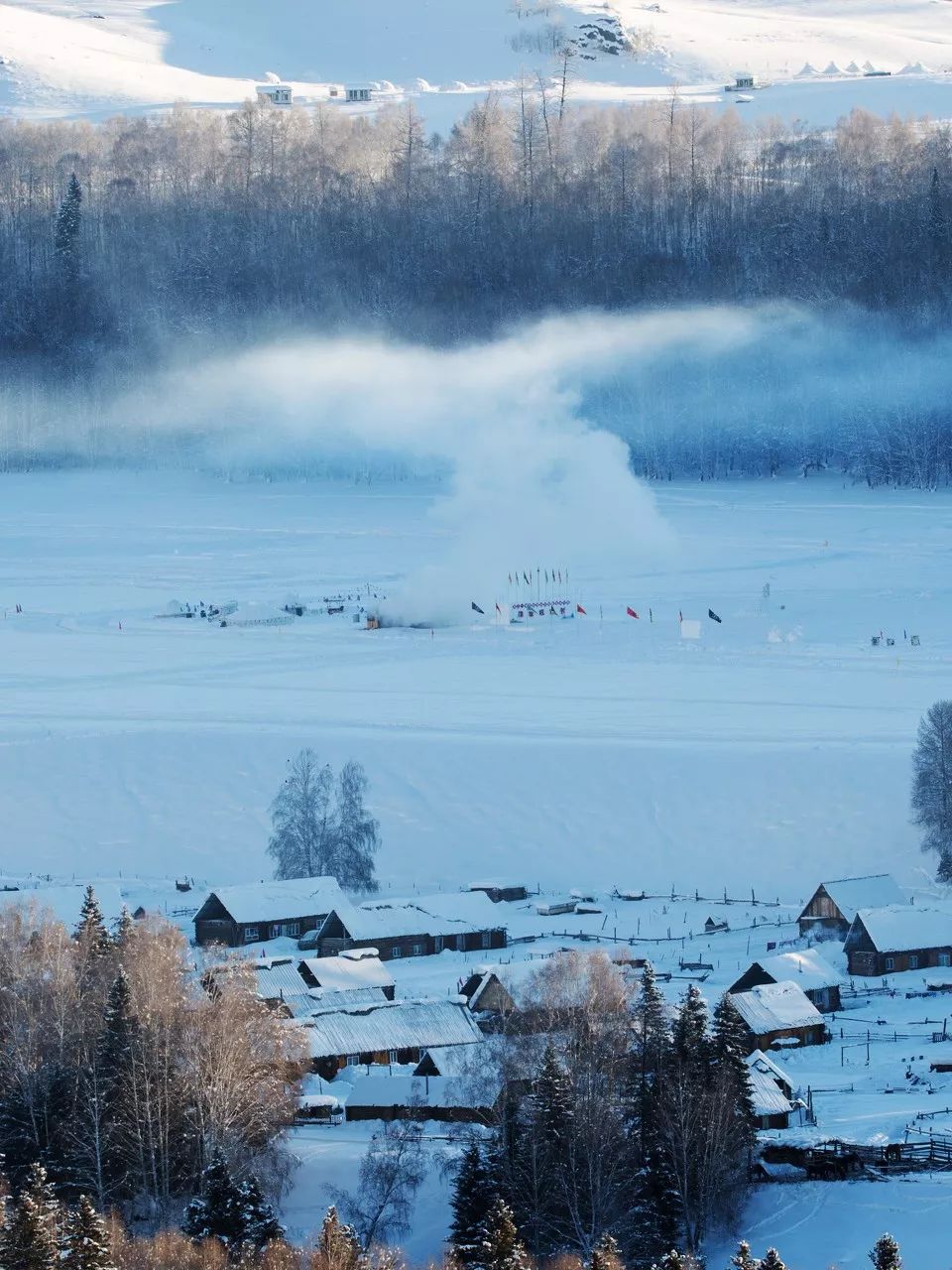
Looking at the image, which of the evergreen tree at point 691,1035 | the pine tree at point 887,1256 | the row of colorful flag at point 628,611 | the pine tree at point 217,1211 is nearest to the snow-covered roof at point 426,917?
the evergreen tree at point 691,1035

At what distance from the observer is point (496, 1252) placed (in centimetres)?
1850

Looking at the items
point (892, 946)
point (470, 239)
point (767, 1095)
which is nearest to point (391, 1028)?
point (767, 1095)

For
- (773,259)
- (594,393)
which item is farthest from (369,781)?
(773,259)

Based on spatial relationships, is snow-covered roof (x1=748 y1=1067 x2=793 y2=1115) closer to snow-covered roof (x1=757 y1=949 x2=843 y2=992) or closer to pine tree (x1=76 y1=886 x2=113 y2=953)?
snow-covered roof (x1=757 y1=949 x2=843 y2=992)

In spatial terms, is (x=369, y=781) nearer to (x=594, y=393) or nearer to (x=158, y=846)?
(x=158, y=846)

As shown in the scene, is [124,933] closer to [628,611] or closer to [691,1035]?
[691,1035]

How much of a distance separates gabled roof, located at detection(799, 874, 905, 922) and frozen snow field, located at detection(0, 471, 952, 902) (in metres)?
2.43

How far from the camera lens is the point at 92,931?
26.7 meters

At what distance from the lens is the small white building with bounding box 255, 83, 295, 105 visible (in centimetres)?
11630

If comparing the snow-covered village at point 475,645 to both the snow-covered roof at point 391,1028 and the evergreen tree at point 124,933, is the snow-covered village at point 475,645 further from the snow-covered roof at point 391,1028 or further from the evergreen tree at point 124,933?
the evergreen tree at point 124,933

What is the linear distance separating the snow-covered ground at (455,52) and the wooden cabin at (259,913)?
81.9 m

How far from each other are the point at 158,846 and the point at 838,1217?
1810 cm

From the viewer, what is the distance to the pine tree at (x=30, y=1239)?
1869 cm

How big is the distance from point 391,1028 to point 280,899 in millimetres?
6967
